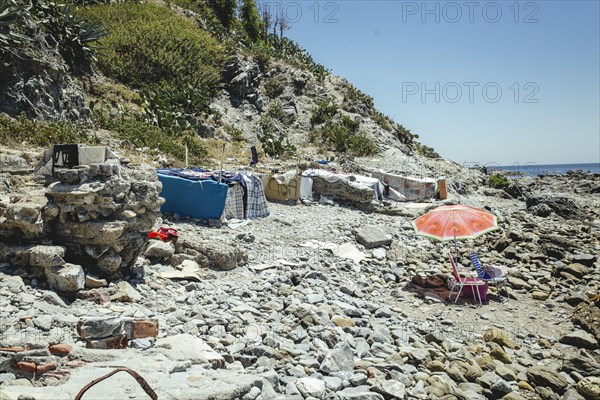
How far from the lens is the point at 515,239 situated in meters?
13.0

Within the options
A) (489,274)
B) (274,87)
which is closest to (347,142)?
(274,87)

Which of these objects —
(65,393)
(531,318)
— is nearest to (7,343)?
(65,393)

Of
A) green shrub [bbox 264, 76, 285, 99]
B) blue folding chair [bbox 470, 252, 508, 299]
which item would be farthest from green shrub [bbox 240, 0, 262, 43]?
blue folding chair [bbox 470, 252, 508, 299]

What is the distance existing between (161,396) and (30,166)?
768 cm

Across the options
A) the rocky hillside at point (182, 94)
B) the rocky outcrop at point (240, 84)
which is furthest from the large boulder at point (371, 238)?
the rocky outcrop at point (240, 84)

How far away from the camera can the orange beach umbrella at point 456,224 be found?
27.0ft

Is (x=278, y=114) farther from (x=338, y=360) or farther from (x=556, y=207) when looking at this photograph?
(x=338, y=360)

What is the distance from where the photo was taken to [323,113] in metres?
30.4

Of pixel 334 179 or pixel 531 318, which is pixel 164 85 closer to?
pixel 334 179

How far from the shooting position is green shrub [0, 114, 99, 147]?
36.2 feet

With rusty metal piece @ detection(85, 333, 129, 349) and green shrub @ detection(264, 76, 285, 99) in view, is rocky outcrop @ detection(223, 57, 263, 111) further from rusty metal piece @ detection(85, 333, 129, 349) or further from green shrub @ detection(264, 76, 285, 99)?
rusty metal piece @ detection(85, 333, 129, 349)

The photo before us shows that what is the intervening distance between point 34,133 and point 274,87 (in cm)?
2192

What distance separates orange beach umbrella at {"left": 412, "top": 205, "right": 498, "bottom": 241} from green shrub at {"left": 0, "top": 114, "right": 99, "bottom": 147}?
983 centimetres

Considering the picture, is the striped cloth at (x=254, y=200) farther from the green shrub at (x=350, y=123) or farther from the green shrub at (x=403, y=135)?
the green shrub at (x=403, y=135)
